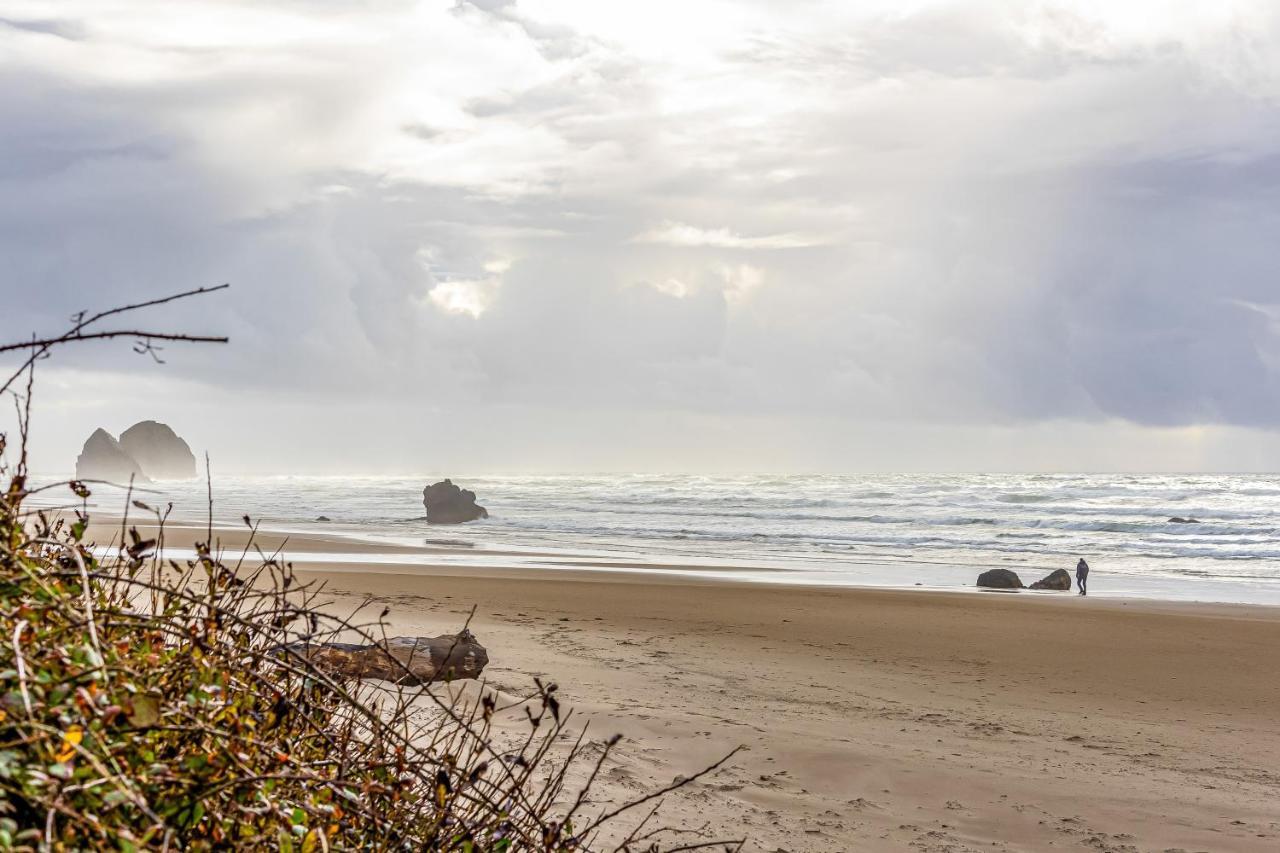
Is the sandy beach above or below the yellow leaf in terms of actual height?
below

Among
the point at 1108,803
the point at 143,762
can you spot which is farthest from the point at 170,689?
the point at 1108,803

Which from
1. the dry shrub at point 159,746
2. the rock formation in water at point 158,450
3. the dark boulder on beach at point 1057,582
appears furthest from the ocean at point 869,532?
the rock formation in water at point 158,450

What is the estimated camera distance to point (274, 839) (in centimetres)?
220

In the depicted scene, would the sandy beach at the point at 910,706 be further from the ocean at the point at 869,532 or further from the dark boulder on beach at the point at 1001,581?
the ocean at the point at 869,532

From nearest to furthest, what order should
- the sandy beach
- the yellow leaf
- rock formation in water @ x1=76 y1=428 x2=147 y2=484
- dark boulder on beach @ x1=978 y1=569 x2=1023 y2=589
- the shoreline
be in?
the yellow leaf → the sandy beach → the shoreline → dark boulder on beach @ x1=978 y1=569 x2=1023 y2=589 → rock formation in water @ x1=76 y1=428 x2=147 y2=484

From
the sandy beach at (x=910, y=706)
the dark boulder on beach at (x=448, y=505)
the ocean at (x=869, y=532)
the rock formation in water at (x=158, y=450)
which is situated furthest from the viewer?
the rock formation in water at (x=158, y=450)

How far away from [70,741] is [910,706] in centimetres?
945

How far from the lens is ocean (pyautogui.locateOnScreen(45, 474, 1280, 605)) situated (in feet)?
84.1

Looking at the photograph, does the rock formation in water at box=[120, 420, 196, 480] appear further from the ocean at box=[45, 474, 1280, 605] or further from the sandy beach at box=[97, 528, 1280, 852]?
the sandy beach at box=[97, 528, 1280, 852]

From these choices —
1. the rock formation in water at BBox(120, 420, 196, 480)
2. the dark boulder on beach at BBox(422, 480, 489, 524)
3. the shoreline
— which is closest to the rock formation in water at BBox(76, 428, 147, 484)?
the rock formation in water at BBox(120, 420, 196, 480)

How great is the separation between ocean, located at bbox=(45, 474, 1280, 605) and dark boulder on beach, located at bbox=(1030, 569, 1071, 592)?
4.02ft

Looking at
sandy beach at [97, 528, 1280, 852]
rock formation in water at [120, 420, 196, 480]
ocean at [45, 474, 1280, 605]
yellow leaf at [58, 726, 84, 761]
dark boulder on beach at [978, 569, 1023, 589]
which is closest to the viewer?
yellow leaf at [58, 726, 84, 761]

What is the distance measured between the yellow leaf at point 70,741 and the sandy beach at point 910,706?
1784 mm

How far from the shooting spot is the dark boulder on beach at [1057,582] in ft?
76.5
